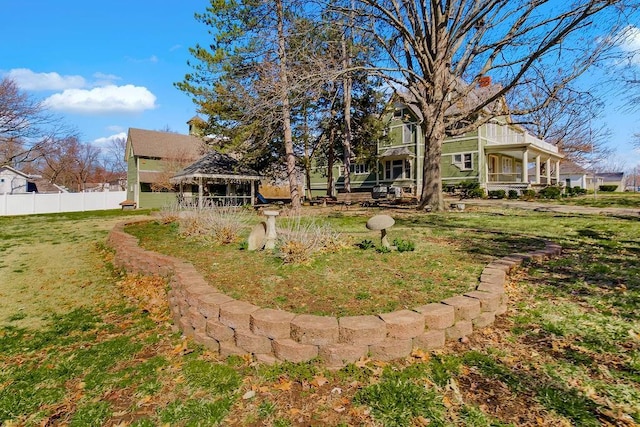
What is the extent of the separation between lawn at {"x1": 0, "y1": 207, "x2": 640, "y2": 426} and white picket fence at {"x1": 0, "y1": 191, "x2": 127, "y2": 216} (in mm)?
21039

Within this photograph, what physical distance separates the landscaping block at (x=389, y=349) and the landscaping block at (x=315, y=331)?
0.30 meters

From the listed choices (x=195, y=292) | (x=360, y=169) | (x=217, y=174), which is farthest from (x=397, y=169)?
(x=195, y=292)

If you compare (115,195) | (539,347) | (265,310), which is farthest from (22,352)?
(115,195)

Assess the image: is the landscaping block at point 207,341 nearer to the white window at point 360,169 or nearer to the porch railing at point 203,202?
the porch railing at point 203,202

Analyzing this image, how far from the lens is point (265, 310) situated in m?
2.74

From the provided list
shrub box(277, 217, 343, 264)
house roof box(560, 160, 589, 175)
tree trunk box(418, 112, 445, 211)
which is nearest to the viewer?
shrub box(277, 217, 343, 264)

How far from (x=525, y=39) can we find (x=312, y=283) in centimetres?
1059

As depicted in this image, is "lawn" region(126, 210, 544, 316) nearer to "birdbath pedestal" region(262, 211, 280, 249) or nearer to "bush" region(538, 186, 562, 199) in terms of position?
"birdbath pedestal" region(262, 211, 280, 249)

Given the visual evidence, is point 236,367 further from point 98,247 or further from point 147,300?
point 98,247

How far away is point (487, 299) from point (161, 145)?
2739 cm

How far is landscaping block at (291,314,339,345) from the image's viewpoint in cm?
244

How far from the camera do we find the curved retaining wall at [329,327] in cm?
244

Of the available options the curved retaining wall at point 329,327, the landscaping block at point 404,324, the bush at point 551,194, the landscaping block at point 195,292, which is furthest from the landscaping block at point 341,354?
the bush at point 551,194

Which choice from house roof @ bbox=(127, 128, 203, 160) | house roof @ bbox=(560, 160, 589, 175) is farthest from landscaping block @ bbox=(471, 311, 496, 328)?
house roof @ bbox=(560, 160, 589, 175)
